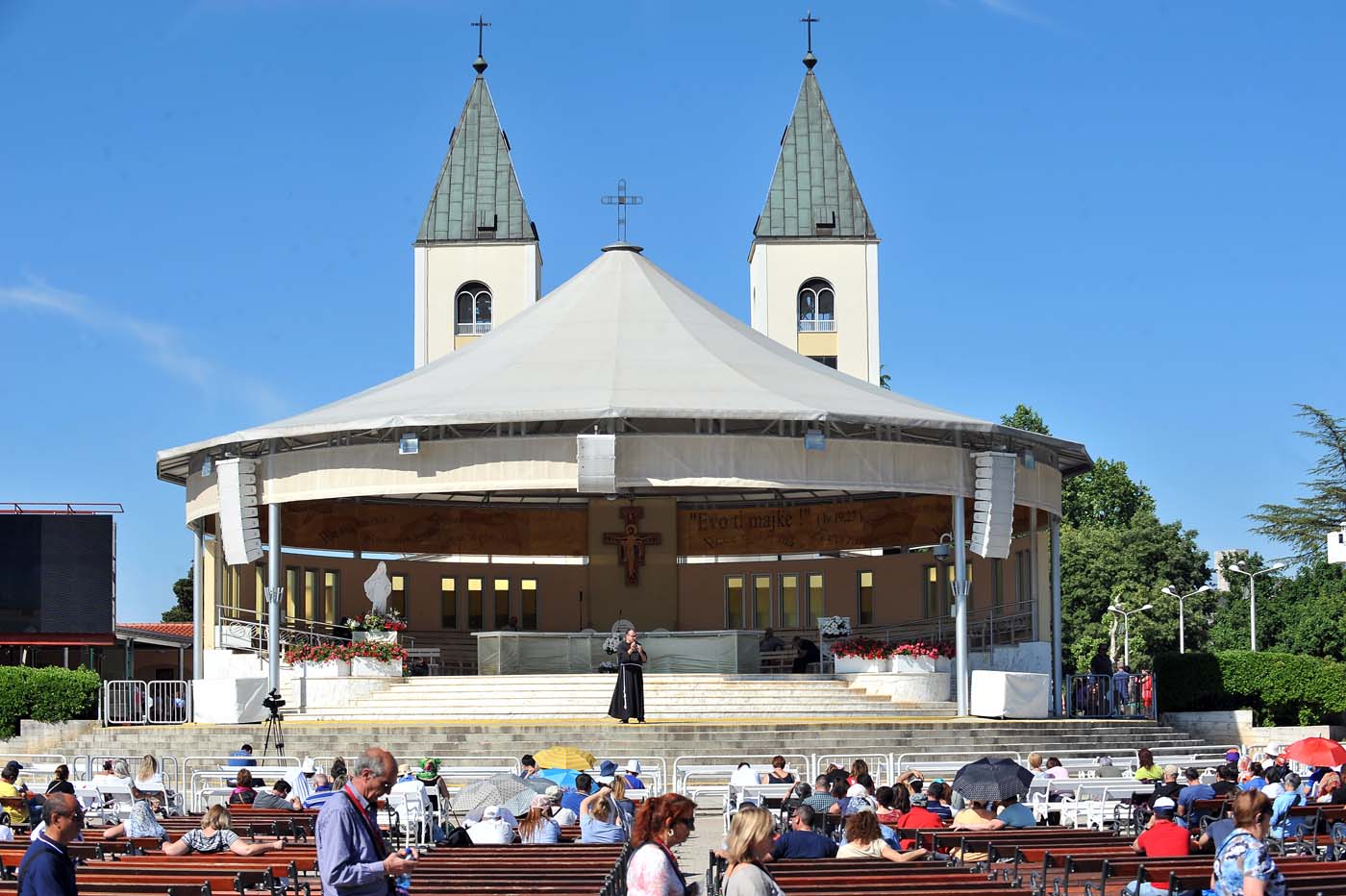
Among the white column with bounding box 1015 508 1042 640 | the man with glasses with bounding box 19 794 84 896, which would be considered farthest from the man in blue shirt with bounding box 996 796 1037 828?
the white column with bounding box 1015 508 1042 640

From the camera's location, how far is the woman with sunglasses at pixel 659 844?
7.51 meters

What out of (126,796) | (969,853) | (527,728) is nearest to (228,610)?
(527,728)

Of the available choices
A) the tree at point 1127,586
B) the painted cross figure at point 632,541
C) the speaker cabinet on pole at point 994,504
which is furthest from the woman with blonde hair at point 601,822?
the tree at point 1127,586

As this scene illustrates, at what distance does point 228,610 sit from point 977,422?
14756 mm

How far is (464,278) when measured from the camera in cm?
5931

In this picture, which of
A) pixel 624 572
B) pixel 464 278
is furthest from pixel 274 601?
pixel 464 278

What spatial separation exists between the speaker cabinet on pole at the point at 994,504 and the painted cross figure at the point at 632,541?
33.1 ft

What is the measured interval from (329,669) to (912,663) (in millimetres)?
9216

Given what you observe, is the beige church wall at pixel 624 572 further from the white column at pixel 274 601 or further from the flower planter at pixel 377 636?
the white column at pixel 274 601

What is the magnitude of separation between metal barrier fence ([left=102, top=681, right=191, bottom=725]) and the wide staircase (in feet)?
5.98

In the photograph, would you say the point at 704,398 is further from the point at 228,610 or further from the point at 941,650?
the point at 228,610

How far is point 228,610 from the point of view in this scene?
3403 cm

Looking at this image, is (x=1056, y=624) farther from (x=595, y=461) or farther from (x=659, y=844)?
(x=659, y=844)

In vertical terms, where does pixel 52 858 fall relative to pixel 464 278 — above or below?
below
